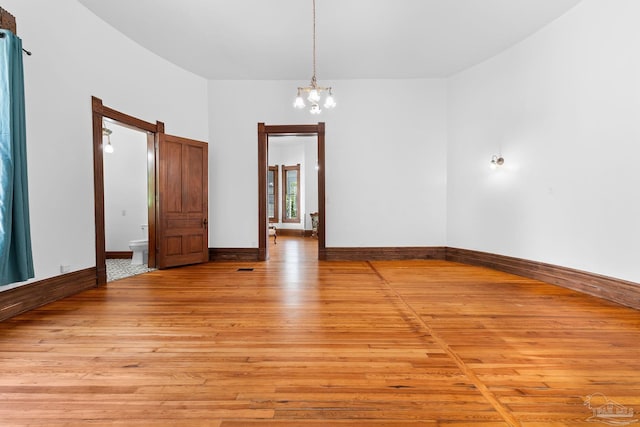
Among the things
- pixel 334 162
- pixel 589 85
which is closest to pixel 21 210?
pixel 334 162

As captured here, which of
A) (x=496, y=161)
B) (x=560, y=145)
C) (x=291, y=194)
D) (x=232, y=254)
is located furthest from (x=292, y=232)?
(x=560, y=145)

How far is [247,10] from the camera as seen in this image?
3877 mm

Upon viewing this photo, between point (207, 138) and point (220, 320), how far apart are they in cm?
452

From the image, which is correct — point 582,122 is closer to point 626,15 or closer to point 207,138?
point 626,15

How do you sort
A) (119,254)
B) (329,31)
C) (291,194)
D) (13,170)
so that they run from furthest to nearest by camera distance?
(291,194), (119,254), (329,31), (13,170)

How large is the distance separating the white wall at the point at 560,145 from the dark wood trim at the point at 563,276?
4.2 inches

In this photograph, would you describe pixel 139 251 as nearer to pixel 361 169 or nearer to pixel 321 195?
pixel 321 195

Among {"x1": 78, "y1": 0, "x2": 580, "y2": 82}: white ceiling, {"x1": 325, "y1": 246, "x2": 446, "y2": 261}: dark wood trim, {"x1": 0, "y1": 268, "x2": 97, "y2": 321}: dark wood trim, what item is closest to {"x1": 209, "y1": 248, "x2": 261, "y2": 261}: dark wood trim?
{"x1": 325, "y1": 246, "x2": 446, "y2": 261}: dark wood trim

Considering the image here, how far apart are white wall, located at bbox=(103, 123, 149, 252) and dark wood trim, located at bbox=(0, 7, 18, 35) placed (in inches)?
151

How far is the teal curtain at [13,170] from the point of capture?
107 inches

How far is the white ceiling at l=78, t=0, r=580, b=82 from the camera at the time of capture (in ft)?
12.6

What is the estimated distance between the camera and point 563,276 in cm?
404

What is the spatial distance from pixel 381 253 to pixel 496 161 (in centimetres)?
275

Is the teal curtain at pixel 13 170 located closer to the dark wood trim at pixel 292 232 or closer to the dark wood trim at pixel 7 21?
the dark wood trim at pixel 7 21
